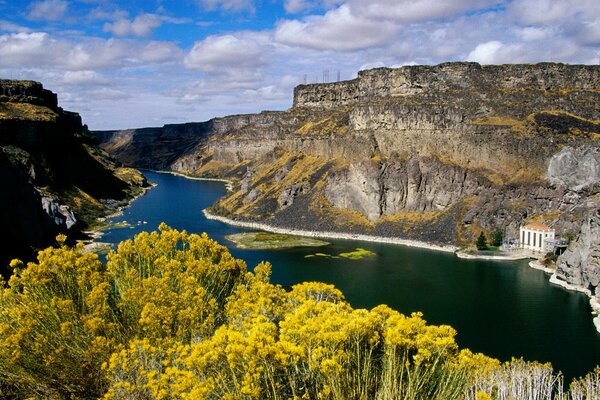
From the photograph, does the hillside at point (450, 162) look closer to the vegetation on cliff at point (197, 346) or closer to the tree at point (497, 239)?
the tree at point (497, 239)

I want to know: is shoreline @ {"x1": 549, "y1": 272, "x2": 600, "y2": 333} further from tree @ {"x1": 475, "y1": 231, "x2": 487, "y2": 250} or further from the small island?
the small island

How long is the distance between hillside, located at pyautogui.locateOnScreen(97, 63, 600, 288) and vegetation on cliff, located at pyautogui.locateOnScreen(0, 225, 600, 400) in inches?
2624

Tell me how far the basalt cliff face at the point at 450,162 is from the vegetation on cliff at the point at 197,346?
220ft

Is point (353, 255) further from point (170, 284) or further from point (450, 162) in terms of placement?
point (170, 284)

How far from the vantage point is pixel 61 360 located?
1592 centimetres

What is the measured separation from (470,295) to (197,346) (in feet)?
159

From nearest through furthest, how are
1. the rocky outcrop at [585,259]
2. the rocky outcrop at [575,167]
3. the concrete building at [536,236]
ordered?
the rocky outcrop at [585,259] < the concrete building at [536,236] < the rocky outcrop at [575,167]

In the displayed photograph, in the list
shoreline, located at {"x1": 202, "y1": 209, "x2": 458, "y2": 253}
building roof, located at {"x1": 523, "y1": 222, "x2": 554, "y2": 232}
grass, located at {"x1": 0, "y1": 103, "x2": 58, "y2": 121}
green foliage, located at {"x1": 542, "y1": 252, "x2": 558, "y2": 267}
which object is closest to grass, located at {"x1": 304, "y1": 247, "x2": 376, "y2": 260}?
shoreline, located at {"x1": 202, "y1": 209, "x2": 458, "y2": 253}

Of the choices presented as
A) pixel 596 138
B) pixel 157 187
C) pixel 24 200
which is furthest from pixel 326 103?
pixel 24 200

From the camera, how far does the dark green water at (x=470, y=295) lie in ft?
140

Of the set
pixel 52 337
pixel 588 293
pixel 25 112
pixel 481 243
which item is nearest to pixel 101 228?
pixel 25 112

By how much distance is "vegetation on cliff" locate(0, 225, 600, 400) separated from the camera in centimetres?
1360

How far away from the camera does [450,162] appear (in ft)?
308

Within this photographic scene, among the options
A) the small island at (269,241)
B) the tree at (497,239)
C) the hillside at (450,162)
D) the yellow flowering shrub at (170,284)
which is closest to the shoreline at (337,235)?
the hillside at (450,162)
